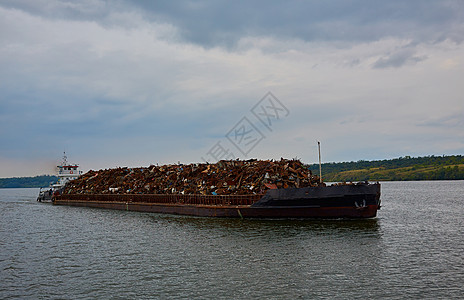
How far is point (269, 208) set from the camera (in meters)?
29.4

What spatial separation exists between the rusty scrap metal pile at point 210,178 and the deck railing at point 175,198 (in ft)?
2.51

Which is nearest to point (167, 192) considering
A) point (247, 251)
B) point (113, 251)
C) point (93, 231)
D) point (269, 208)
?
point (93, 231)

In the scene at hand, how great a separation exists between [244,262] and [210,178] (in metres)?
23.0

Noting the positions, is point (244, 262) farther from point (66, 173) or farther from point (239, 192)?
point (66, 173)

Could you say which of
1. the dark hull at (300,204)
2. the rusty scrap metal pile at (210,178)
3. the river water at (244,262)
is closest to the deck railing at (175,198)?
the dark hull at (300,204)

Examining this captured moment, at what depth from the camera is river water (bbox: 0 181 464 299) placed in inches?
506

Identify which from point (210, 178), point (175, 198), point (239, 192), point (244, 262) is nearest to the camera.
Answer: point (244, 262)

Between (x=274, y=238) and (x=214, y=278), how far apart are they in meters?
8.48

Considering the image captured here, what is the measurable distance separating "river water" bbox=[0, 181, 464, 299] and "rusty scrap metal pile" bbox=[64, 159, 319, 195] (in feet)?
17.5

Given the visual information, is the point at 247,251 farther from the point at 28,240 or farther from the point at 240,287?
the point at 28,240

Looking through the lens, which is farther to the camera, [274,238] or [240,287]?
[274,238]

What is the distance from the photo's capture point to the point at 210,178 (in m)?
39.2

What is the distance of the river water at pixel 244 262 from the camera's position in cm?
1284

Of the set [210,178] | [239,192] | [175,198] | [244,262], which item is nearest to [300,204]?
[239,192]
